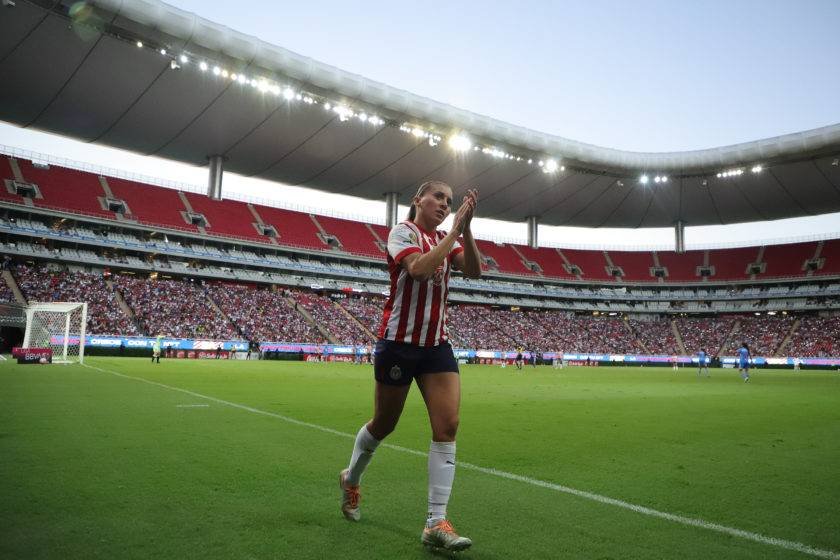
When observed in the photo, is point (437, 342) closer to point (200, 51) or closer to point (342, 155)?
point (200, 51)

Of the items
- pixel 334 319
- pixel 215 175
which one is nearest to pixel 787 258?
pixel 334 319

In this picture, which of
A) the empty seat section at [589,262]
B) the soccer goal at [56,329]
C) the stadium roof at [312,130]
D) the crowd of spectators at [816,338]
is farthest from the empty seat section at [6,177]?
the crowd of spectators at [816,338]

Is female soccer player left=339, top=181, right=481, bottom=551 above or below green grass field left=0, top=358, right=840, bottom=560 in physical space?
above

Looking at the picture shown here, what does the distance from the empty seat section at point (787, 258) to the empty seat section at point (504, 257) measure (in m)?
28.1

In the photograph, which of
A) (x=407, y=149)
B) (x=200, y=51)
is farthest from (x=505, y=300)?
(x=200, y=51)

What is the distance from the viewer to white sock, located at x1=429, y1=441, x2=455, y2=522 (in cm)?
334

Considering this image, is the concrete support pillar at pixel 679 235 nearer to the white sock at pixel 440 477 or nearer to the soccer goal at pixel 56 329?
the soccer goal at pixel 56 329

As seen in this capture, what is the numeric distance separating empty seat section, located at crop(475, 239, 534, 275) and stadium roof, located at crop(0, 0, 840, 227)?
623cm

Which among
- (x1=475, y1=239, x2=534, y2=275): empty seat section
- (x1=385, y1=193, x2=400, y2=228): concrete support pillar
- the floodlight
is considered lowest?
(x1=475, y1=239, x2=534, y2=275): empty seat section

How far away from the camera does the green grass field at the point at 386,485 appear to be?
130 inches

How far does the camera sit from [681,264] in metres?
71.2

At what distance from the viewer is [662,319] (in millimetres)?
69812

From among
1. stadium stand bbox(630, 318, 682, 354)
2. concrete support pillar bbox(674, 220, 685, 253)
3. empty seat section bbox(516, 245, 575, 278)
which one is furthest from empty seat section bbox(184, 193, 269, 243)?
concrete support pillar bbox(674, 220, 685, 253)

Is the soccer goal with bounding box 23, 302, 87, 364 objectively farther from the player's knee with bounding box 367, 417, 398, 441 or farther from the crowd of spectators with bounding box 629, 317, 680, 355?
the crowd of spectators with bounding box 629, 317, 680, 355
